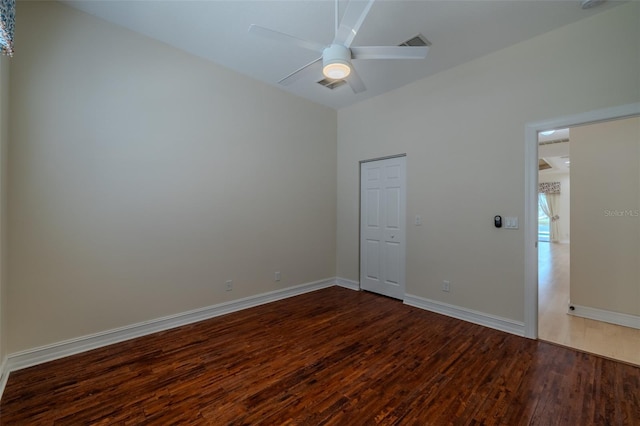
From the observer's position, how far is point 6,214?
2.22 m

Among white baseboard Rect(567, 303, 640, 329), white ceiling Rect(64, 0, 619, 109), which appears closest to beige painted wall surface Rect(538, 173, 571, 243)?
white baseboard Rect(567, 303, 640, 329)

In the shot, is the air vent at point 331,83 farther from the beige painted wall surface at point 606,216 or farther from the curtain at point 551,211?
the curtain at point 551,211

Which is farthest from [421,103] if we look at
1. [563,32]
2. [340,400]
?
[340,400]

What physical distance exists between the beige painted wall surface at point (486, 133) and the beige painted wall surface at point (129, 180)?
1969 mm

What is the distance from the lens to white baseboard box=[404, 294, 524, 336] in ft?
9.75

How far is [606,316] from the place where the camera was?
10.9ft

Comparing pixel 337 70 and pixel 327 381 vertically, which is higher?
pixel 337 70

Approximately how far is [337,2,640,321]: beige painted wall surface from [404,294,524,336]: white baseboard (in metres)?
0.06

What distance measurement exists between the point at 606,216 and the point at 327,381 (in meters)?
3.95

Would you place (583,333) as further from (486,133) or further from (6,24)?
(6,24)

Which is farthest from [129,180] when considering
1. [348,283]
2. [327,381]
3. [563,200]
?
[563,200]

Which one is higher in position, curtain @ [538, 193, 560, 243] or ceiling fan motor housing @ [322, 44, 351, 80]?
ceiling fan motor housing @ [322, 44, 351, 80]

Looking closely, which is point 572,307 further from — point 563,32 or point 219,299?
point 219,299

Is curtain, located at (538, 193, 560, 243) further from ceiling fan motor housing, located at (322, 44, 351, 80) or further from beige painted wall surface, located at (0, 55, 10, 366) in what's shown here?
beige painted wall surface, located at (0, 55, 10, 366)
